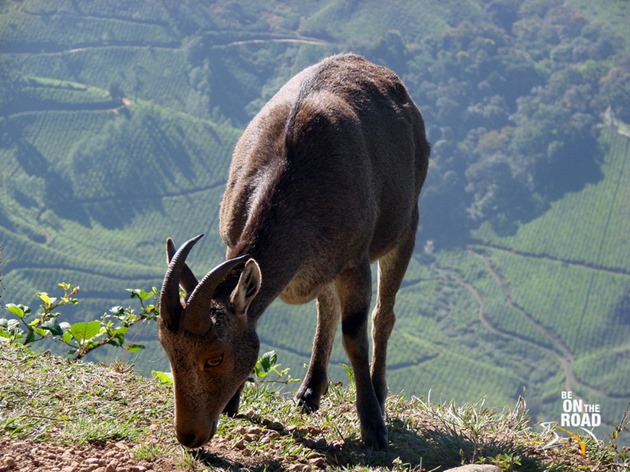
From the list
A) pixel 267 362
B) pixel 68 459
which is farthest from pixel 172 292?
pixel 267 362

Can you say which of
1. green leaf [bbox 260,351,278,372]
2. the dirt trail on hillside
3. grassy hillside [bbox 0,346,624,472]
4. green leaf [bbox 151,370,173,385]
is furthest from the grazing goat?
the dirt trail on hillside

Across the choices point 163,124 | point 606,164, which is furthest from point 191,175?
point 606,164

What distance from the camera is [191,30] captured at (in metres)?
148

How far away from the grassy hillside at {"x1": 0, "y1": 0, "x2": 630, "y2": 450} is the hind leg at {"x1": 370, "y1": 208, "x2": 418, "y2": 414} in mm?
49408

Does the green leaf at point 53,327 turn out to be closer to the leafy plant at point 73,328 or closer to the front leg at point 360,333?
the leafy plant at point 73,328

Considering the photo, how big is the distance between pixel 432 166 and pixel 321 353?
4710 inches

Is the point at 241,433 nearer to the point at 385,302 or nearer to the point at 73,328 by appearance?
the point at 73,328

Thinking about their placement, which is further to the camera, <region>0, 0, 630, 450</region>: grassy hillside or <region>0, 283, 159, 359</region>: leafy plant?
<region>0, 0, 630, 450</region>: grassy hillside

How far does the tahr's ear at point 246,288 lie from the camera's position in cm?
556

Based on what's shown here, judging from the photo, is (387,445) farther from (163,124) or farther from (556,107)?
(556,107)

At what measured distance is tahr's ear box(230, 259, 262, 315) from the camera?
5562mm

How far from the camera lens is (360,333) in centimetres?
699

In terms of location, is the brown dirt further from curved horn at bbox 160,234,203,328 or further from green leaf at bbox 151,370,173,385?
green leaf at bbox 151,370,173,385

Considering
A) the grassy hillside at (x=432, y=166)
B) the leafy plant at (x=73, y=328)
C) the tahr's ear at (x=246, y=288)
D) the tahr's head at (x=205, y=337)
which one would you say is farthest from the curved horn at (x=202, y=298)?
the grassy hillside at (x=432, y=166)
